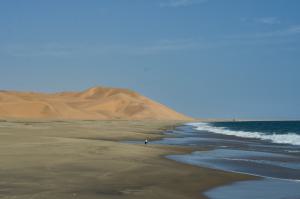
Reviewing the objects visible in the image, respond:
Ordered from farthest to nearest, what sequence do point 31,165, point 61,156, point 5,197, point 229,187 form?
point 61,156 < point 31,165 < point 229,187 < point 5,197

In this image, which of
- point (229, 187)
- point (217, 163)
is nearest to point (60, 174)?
point (229, 187)

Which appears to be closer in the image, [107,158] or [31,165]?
[31,165]

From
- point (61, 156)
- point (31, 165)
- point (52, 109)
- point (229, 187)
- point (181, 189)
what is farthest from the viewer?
point (52, 109)

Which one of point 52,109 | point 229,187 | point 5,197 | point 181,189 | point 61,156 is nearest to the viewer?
point 5,197

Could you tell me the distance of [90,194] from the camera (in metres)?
10.9

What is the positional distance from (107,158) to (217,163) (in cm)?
475

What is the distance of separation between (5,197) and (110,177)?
4.18 metres

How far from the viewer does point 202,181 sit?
14.4 metres

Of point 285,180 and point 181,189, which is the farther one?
point 285,180

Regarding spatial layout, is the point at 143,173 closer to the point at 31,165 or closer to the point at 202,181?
the point at 202,181

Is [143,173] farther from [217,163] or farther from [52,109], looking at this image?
[52,109]

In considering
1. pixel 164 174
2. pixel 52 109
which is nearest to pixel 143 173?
pixel 164 174

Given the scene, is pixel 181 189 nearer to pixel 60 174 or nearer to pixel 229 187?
pixel 229 187

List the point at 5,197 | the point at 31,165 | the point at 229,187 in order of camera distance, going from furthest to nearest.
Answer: the point at 31,165 < the point at 229,187 < the point at 5,197
